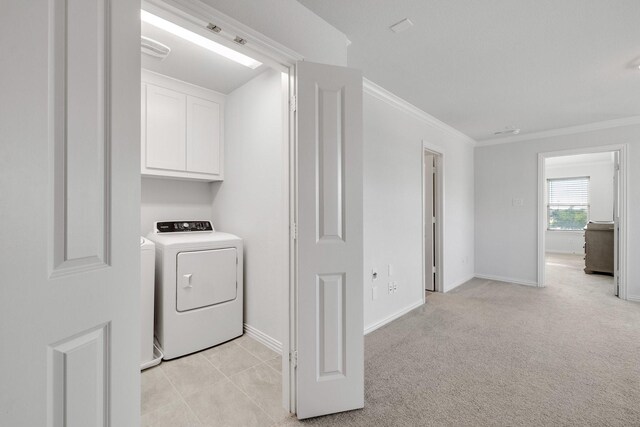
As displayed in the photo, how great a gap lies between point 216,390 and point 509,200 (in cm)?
497

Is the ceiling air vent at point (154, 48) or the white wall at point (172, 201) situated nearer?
the ceiling air vent at point (154, 48)

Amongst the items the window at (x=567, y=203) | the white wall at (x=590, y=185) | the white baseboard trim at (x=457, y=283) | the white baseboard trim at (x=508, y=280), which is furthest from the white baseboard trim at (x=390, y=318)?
the window at (x=567, y=203)

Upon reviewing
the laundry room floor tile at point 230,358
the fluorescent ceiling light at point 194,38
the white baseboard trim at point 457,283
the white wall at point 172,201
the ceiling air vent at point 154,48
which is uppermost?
the fluorescent ceiling light at point 194,38

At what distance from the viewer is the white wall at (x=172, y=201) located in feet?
8.79

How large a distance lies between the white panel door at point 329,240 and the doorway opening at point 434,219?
275 cm

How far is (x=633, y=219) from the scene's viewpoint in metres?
3.67

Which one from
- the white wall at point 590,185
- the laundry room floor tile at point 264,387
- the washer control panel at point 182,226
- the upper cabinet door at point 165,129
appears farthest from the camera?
the white wall at point 590,185

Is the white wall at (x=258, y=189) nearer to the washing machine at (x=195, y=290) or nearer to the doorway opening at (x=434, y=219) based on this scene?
the washing machine at (x=195, y=290)

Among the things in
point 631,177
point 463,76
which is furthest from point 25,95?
point 631,177

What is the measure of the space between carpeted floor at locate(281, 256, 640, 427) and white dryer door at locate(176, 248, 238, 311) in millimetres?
1220

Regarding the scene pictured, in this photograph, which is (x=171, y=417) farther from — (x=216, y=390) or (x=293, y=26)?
(x=293, y=26)

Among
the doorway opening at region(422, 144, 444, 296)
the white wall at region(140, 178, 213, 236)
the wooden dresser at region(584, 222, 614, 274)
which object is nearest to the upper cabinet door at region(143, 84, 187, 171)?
the white wall at region(140, 178, 213, 236)

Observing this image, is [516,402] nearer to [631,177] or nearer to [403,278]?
[403,278]

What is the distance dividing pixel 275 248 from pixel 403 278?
5.61 feet
